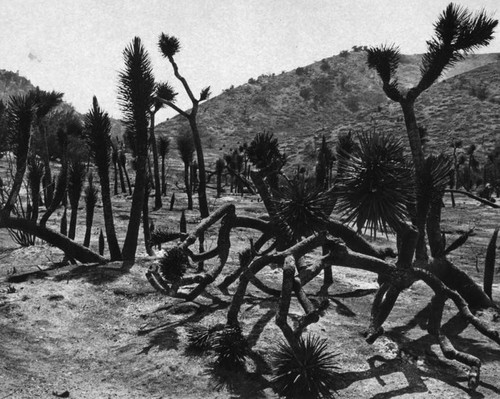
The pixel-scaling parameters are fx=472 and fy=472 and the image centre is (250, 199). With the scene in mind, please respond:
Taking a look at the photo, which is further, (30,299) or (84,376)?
(30,299)

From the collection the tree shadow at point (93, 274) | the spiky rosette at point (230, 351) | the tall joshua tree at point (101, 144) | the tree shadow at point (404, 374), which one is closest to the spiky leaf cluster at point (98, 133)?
the tall joshua tree at point (101, 144)

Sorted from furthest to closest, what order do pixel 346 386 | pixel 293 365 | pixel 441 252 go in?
pixel 441 252, pixel 346 386, pixel 293 365

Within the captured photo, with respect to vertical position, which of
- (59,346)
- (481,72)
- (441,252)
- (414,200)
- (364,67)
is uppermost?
(364,67)

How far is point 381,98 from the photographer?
269 ft

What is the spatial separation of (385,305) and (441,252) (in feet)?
7.55

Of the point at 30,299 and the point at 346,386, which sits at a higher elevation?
the point at 30,299

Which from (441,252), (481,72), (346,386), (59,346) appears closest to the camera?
(346,386)

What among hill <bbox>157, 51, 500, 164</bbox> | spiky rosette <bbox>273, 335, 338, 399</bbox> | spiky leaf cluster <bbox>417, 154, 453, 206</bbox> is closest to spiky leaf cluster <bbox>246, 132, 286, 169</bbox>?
spiky leaf cluster <bbox>417, 154, 453, 206</bbox>

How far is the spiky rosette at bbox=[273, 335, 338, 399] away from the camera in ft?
17.4

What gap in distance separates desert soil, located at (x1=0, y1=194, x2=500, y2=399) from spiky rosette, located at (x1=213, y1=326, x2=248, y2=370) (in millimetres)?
183

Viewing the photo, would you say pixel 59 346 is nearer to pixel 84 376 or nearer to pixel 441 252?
pixel 84 376

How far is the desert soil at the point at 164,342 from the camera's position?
5.79 meters

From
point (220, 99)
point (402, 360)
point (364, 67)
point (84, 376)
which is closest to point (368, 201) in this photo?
point (402, 360)

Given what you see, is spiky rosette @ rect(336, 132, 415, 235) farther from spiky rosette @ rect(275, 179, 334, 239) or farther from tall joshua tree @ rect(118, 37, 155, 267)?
tall joshua tree @ rect(118, 37, 155, 267)
